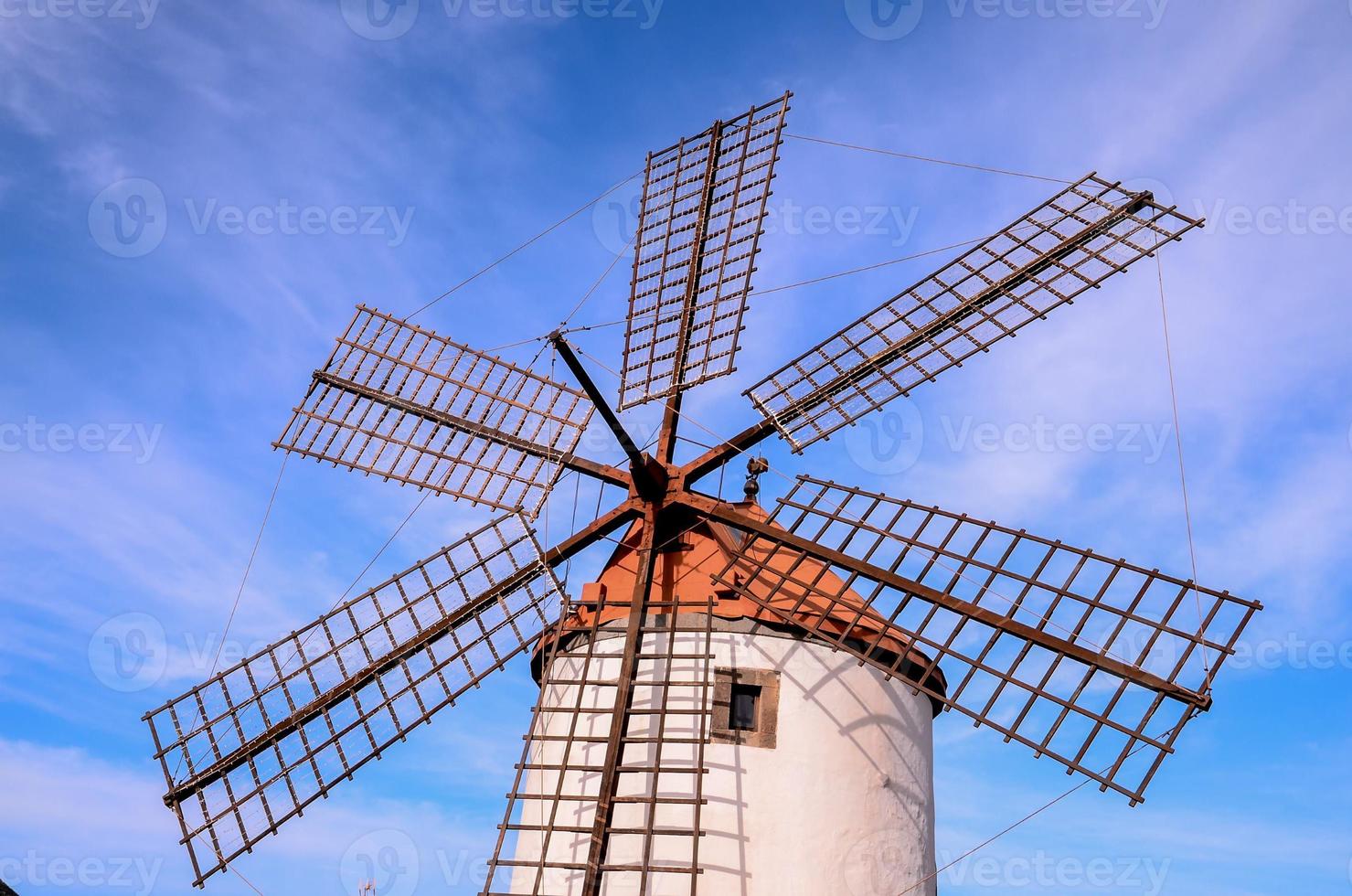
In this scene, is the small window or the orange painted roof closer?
the small window

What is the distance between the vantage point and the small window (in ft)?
29.0

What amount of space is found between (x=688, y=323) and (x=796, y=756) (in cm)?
425

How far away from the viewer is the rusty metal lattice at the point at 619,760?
323 inches

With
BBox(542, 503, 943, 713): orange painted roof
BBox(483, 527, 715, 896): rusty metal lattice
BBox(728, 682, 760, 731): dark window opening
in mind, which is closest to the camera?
BBox(483, 527, 715, 896): rusty metal lattice

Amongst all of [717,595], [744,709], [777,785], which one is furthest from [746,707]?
[717,595]

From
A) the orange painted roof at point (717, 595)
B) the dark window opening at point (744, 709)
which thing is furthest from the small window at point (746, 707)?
the orange painted roof at point (717, 595)

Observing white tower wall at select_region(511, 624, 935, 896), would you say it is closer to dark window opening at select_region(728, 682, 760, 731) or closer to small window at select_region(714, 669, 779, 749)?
small window at select_region(714, 669, 779, 749)

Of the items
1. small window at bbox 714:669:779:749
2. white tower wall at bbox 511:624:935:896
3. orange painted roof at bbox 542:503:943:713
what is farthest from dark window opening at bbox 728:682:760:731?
orange painted roof at bbox 542:503:943:713

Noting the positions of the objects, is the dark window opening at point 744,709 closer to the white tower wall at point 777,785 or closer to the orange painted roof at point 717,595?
the white tower wall at point 777,785

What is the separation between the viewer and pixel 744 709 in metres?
9.01

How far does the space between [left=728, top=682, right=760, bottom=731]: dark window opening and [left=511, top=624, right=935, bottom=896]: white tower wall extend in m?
0.15

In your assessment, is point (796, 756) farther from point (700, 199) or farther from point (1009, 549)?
point (700, 199)

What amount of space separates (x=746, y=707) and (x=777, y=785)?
685 millimetres

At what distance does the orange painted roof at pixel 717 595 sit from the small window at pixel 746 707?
493mm
